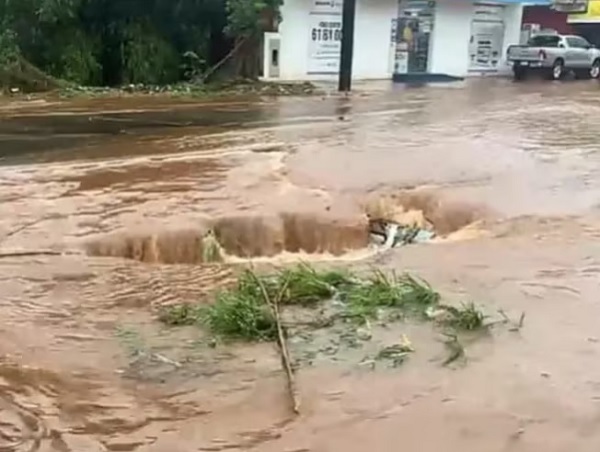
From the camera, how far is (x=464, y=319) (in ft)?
22.3

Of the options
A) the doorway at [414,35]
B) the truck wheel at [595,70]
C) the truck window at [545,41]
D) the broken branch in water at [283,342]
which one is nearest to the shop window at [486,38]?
the truck window at [545,41]

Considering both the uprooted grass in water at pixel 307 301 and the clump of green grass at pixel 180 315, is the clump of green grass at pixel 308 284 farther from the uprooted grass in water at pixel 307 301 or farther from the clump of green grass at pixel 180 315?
the clump of green grass at pixel 180 315

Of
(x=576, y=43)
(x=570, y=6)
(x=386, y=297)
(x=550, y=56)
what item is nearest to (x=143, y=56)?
(x=550, y=56)

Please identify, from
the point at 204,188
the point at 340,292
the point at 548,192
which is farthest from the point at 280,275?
the point at 548,192

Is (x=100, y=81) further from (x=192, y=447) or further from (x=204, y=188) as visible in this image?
(x=192, y=447)

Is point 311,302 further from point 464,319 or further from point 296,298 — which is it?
point 464,319

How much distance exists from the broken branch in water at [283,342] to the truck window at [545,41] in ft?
97.9

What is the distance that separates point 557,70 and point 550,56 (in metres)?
0.97

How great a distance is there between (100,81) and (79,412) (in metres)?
22.8

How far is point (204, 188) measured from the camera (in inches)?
460

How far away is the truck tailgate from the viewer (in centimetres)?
3497

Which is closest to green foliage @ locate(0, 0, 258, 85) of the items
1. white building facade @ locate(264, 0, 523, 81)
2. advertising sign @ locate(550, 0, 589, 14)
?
white building facade @ locate(264, 0, 523, 81)

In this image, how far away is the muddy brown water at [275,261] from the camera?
5.27m

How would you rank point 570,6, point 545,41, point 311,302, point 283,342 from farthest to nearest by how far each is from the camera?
point 570,6, point 545,41, point 311,302, point 283,342
